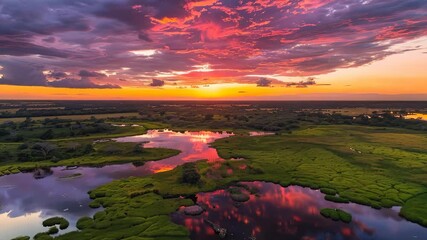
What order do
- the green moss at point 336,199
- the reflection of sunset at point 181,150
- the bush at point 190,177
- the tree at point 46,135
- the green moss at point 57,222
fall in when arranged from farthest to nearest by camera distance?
1. the tree at point 46,135
2. the reflection of sunset at point 181,150
3. the bush at point 190,177
4. the green moss at point 336,199
5. the green moss at point 57,222

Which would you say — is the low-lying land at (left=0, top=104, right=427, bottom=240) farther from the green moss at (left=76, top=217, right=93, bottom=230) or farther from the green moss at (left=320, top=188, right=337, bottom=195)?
the green moss at (left=320, top=188, right=337, bottom=195)

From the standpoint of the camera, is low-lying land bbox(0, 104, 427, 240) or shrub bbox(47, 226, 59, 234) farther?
low-lying land bbox(0, 104, 427, 240)

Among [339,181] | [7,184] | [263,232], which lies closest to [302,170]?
[339,181]

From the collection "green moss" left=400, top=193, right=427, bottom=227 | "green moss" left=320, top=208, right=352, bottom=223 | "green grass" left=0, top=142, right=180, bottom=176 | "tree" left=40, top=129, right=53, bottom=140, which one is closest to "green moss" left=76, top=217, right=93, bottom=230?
"green moss" left=320, top=208, right=352, bottom=223

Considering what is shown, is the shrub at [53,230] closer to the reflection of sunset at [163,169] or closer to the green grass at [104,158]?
the reflection of sunset at [163,169]

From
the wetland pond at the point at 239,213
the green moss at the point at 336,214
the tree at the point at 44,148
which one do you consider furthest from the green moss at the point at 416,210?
the tree at the point at 44,148
